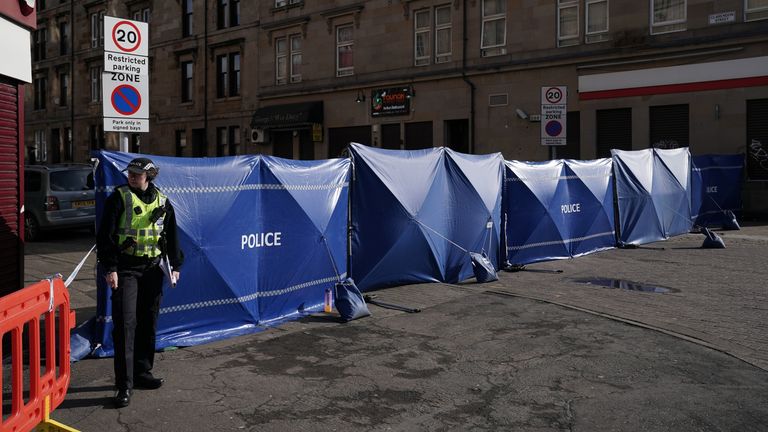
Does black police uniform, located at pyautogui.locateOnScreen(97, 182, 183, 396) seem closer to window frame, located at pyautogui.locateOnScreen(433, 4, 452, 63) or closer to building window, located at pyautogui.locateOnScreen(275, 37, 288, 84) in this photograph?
window frame, located at pyautogui.locateOnScreen(433, 4, 452, 63)

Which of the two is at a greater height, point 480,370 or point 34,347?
point 34,347

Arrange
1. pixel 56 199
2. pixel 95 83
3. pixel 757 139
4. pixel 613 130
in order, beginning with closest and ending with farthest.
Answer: pixel 56 199, pixel 757 139, pixel 613 130, pixel 95 83

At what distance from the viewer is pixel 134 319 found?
5.60 meters

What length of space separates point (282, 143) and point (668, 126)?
18636 mm

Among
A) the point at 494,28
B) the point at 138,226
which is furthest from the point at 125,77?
the point at 494,28

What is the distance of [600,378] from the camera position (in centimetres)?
612

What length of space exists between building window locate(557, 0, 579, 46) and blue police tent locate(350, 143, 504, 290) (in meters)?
14.3

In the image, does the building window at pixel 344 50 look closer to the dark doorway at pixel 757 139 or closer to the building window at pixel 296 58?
the building window at pixel 296 58

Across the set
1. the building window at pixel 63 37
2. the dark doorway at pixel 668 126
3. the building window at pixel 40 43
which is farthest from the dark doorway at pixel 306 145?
the building window at pixel 40 43

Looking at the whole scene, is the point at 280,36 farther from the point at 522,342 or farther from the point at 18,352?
the point at 18,352

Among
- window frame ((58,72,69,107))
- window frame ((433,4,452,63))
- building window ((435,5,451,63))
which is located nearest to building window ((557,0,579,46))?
window frame ((433,4,452,63))

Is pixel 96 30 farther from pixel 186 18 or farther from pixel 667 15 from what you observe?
pixel 667 15

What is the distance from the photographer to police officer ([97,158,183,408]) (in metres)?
5.49

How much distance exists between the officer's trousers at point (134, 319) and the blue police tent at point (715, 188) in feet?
53.4
